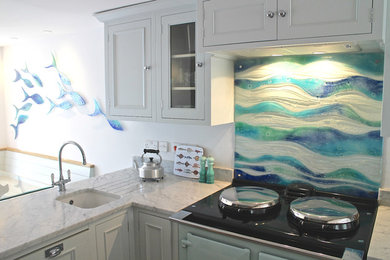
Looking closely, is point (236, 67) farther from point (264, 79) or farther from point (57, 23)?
point (57, 23)

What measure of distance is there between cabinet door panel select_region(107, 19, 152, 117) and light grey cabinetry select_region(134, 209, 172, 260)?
2.61ft

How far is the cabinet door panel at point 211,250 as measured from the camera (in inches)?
65.9

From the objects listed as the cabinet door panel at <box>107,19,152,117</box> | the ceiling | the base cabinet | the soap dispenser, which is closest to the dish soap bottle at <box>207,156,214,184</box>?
the soap dispenser

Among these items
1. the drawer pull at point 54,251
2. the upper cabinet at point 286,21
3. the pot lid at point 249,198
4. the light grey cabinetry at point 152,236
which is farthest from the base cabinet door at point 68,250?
the upper cabinet at point 286,21

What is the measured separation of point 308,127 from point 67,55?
2652 mm

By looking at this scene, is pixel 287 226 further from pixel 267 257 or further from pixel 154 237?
Answer: pixel 154 237

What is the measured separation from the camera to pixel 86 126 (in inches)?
137

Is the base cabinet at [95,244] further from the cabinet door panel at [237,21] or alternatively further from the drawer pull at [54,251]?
the cabinet door panel at [237,21]

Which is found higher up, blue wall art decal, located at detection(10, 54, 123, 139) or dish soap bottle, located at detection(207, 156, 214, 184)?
blue wall art decal, located at detection(10, 54, 123, 139)

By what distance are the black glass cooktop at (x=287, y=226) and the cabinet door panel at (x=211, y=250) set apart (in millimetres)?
85

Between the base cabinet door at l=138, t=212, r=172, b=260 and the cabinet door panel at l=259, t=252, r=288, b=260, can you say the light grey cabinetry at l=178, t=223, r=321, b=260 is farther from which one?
the base cabinet door at l=138, t=212, r=172, b=260

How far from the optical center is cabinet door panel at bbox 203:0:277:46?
1.78 m

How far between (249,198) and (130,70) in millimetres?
1361

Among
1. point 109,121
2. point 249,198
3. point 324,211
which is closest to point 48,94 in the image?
point 109,121
